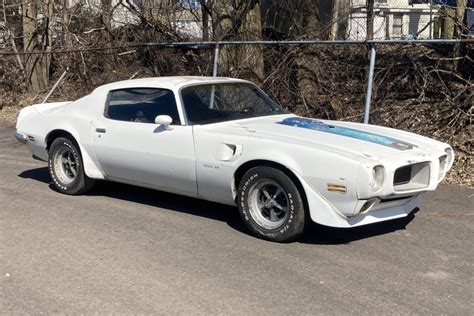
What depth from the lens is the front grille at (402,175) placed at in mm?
5262

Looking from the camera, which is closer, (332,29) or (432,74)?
(432,74)

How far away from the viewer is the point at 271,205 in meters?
5.50

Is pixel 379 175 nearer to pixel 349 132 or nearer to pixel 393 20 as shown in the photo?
pixel 349 132

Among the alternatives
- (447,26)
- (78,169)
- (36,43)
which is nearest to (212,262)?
(78,169)

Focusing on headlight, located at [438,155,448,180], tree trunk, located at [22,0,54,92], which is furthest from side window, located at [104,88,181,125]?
tree trunk, located at [22,0,54,92]

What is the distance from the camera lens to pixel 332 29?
1185 centimetres

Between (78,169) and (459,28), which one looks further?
(459,28)

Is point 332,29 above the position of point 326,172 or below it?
above

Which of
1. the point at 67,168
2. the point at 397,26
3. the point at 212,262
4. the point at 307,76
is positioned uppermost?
the point at 397,26

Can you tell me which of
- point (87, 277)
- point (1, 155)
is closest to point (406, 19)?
point (1, 155)

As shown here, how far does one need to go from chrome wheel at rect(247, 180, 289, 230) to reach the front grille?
940mm

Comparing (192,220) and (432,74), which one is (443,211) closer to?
(192,220)

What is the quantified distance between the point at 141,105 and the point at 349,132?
7.27 feet

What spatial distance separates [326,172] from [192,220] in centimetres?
169
